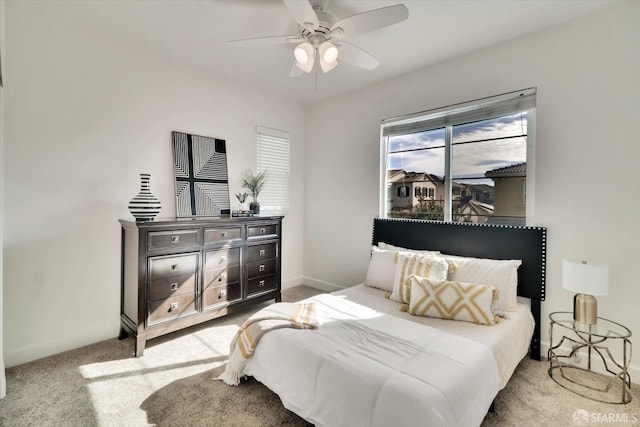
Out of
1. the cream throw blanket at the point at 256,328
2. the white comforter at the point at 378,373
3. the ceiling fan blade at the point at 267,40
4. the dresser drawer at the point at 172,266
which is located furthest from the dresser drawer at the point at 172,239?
the ceiling fan blade at the point at 267,40

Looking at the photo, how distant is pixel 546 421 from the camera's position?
178 cm

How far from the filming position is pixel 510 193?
2811 mm

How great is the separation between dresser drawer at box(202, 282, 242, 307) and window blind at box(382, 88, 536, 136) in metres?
2.51

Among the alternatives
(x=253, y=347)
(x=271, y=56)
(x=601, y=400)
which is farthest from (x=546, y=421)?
(x=271, y=56)

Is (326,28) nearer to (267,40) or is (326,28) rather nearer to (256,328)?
(267,40)

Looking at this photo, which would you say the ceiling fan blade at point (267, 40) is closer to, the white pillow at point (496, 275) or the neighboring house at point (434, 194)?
the neighboring house at point (434, 194)

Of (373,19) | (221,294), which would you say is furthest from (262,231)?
(373,19)

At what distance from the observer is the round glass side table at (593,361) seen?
2059 millimetres

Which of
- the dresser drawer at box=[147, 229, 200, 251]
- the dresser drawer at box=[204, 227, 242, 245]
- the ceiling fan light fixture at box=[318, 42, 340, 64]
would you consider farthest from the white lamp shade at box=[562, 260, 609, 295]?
the dresser drawer at box=[147, 229, 200, 251]

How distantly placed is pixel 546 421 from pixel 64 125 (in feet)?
13.4

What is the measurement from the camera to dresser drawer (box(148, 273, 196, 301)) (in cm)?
256

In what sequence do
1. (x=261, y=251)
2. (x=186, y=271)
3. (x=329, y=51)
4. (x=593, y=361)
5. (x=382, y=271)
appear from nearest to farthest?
(x=329, y=51) → (x=593, y=361) → (x=186, y=271) → (x=382, y=271) → (x=261, y=251)

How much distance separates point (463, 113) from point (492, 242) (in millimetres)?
1340

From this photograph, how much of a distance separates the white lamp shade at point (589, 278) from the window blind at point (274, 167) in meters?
3.26
